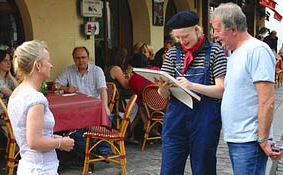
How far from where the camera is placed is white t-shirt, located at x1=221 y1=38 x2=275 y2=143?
7.41 feet

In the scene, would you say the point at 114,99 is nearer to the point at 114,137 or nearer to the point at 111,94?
the point at 111,94

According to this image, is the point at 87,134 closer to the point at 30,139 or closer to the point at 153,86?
the point at 153,86

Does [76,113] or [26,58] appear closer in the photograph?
[26,58]

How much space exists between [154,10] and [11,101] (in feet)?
24.1

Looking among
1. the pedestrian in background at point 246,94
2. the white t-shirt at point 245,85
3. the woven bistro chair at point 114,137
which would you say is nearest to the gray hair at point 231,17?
the pedestrian in background at point 246,94

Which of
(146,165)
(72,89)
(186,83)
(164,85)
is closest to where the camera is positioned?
(186,83)

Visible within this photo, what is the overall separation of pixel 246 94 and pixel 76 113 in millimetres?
2451

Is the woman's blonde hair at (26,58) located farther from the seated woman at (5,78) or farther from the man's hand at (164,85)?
the seated woman at (5,78)

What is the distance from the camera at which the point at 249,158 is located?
234 centimetres

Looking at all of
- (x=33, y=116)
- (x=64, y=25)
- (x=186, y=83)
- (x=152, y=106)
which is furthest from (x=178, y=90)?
(x=64, y=25)

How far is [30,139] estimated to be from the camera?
2154 millimetres

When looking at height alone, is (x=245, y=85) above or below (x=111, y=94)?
above

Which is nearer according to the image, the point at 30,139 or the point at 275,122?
the point at 30,139

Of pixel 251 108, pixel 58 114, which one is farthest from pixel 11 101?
pixel 58 114
